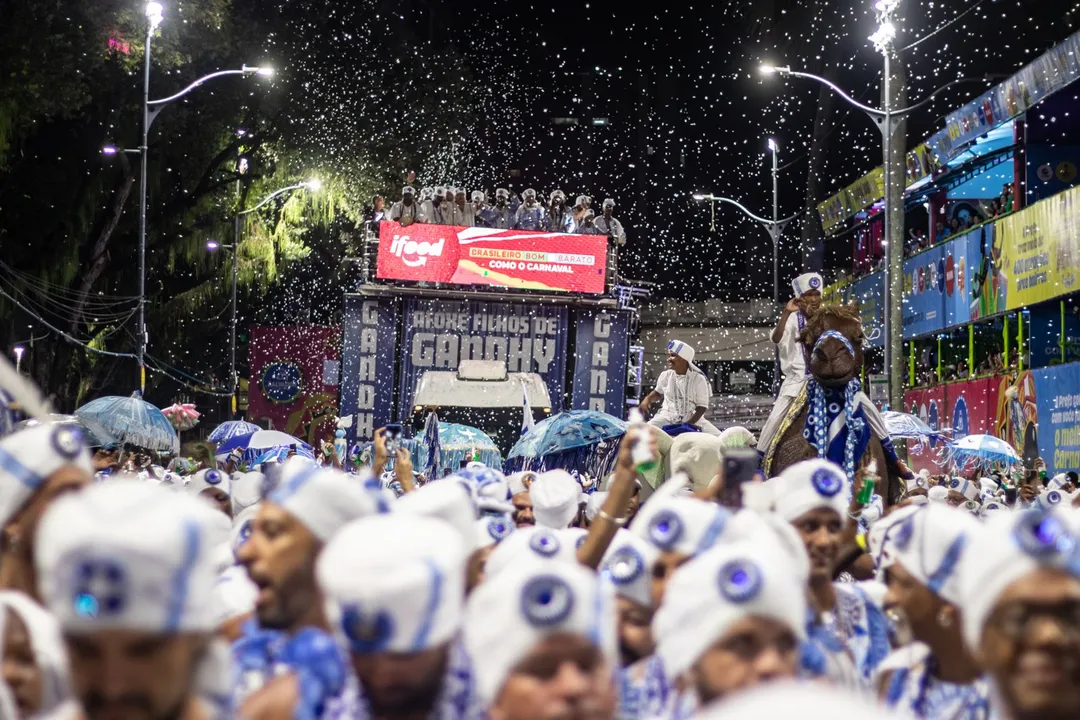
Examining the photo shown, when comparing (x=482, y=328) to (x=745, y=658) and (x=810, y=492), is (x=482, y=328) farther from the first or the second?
(x=745, y=658)

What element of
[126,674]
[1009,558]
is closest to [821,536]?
[1009,558]

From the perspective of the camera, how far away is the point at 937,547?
4.40 meters

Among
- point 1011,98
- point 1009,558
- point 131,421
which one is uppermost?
point 1011,98

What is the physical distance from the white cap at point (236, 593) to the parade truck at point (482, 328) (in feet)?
107

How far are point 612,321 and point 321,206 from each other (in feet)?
25.2

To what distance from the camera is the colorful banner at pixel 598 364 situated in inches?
1581

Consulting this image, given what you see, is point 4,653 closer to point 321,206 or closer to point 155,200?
point 155,200

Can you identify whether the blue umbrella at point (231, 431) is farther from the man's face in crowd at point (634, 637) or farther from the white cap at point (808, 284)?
the man's face in crowd at point (634, 637)

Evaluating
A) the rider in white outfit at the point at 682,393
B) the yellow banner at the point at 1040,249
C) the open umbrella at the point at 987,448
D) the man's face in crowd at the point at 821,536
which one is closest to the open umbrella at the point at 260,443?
the rider in white outfit at the point at 682,393

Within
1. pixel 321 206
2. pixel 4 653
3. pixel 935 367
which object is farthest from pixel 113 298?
pixel 4 653

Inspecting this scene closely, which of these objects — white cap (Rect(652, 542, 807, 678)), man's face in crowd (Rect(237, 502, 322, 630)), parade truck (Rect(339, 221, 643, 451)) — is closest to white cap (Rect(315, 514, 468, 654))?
white cap (Rect(652, 542, 807, 678))

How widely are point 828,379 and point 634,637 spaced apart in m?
5.91

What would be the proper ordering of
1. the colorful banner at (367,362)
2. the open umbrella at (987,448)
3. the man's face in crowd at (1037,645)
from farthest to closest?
the colorful banner at (367,362)
the open umbrella at (987,448)
the man's face in crowd at (1037,645)

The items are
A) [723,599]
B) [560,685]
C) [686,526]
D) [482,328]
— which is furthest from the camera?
[482,328]
